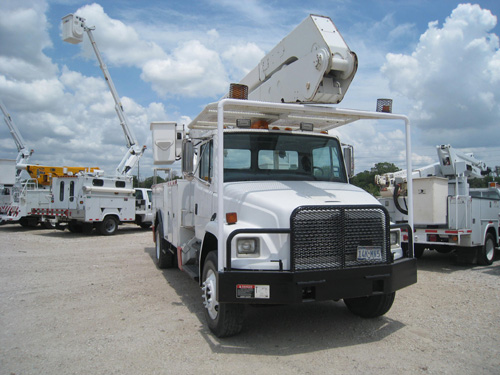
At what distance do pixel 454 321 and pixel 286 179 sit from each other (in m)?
2.93

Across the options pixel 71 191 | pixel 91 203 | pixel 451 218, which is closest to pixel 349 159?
pixel 451 218

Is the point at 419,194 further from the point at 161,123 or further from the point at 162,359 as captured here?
the point at 162,359

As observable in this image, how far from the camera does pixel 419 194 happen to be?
30.5 ft

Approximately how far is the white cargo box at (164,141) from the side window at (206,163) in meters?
1.62

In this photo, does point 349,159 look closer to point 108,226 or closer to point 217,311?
point 217,311

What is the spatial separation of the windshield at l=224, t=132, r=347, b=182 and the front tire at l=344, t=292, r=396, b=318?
1681 millimetres

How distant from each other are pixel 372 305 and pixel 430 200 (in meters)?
4.67

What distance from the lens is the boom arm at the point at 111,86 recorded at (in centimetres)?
2125

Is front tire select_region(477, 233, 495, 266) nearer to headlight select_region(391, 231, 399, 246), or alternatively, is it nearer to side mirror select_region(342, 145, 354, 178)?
side mirror select_region(342, 145, 354, 178)

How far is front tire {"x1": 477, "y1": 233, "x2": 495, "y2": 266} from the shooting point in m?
9.53

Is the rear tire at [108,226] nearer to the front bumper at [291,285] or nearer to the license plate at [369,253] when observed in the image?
the front bumper at [291,285]

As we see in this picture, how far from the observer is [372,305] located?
5.30m

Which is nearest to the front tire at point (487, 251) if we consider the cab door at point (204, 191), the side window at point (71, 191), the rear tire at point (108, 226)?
the cab door at point (204, 191)

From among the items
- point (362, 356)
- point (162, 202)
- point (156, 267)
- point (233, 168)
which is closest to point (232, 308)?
point (362, 356)
